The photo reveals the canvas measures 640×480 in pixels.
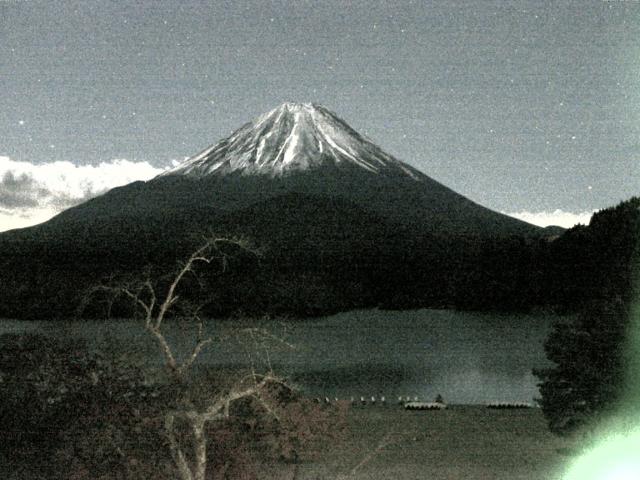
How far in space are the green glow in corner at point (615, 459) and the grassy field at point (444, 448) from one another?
98 cm

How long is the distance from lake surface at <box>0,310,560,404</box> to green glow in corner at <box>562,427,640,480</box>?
4.18 m

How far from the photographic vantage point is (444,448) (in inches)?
555

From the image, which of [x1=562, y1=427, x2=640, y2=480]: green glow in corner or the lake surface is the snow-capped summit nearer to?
the lake surface

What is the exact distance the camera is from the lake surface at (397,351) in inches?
1093

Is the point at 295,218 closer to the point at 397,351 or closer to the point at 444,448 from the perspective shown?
the point at 397,351

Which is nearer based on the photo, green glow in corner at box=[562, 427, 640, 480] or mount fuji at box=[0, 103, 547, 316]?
green glow in corner at box=[562, 427, 640, 480]

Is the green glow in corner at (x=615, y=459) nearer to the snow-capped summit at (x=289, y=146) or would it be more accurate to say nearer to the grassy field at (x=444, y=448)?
the grassy field at (x=444, y=448)

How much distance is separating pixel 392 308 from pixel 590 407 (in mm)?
75558

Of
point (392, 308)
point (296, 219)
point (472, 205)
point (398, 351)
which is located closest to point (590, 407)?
point (398, 351)

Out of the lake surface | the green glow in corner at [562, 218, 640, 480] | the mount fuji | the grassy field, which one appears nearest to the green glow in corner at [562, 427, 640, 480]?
the green glow in corner at [562, 218, 640, 480]

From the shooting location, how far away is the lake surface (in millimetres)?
27750

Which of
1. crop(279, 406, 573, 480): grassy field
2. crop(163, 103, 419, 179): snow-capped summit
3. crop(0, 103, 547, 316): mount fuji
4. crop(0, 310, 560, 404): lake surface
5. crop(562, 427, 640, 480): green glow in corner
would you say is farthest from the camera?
crop(163, 103, 419, 179): snow-capped summit

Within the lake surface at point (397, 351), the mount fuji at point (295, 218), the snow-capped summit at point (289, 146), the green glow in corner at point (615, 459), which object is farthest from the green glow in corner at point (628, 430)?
the snow-capped summit at point (289, 146)

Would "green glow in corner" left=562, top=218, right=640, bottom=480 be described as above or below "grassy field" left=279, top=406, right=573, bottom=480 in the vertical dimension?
above
